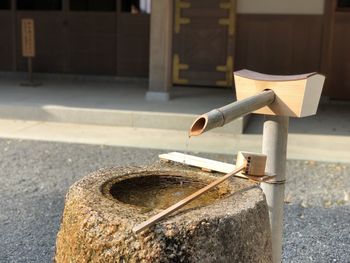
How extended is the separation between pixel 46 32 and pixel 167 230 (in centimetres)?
898

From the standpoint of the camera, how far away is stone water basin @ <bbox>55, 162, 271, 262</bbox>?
5.77 feet

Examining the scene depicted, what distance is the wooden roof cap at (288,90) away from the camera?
82.7 inches

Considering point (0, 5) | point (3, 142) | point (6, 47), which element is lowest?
point (3, 142)

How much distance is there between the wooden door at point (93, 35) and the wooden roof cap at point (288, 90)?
795cm

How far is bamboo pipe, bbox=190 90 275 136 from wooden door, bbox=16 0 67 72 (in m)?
8.49

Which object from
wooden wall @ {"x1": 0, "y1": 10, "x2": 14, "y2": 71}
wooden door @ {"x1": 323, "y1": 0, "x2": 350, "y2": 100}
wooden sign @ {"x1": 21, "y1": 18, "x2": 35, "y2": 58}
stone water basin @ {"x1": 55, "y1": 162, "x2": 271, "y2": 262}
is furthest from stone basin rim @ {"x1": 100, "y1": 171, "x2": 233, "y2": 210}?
wooden wall @ {"x1": 0, "y1": 10, "x2": 14, "y2": 71}

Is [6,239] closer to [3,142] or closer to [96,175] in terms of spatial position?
[96,175]

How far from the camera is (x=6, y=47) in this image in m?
10.3

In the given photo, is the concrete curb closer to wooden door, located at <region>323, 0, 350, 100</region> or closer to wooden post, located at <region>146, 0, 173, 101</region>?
wooden post, located at <region>146, 0, 173, 101</region>

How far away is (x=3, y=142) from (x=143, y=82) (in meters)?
4.02

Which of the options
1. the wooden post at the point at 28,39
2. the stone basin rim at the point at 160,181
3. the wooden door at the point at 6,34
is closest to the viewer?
the stone basin rim at the point at 160,181

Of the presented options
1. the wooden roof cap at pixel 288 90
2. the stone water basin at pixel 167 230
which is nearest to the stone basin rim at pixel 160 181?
the stone water basin at pixel 167 230

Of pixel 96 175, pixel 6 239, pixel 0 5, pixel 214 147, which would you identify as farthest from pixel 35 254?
pixel 0 5

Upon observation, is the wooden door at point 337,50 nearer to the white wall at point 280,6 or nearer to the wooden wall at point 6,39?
the white wall at point 280,6
